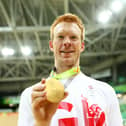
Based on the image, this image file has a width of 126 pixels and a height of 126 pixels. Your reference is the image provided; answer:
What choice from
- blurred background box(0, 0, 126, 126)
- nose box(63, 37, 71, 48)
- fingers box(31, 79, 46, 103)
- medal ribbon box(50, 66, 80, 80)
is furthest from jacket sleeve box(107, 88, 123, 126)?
blurred background box(0, 0, 126, 126)

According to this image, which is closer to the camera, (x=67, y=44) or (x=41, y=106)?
(x=41, y=106)

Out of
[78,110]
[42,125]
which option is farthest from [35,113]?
[78,110]

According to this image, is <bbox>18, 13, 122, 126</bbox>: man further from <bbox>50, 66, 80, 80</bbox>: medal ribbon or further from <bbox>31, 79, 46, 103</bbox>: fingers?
<bbox>31, 79, 46, 103</bbox>: fingers

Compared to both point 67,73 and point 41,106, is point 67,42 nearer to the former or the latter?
point 67,73

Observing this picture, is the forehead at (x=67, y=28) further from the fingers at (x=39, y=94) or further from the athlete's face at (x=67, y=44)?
A: the fingers at (x=39, y=94)

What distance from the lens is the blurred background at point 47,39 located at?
8805mm

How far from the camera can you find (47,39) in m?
12.8

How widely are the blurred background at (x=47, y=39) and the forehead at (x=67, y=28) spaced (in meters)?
5.52

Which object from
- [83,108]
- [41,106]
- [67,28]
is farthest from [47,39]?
[41,106]

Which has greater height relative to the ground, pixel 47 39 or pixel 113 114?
pixel 47 39

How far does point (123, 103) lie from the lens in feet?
34.3

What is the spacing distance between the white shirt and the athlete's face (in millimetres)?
123

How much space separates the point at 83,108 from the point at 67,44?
364 millimetres

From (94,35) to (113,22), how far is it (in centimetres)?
216
